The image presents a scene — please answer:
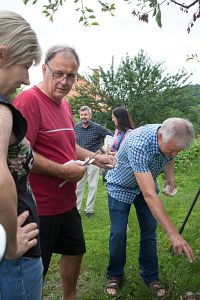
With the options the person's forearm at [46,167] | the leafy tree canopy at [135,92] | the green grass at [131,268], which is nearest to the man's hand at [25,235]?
the person's forearm at [46,167]

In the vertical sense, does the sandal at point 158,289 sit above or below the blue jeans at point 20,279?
below

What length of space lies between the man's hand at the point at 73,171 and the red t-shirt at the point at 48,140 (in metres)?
0.11

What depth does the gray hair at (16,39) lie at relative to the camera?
137 centimetres

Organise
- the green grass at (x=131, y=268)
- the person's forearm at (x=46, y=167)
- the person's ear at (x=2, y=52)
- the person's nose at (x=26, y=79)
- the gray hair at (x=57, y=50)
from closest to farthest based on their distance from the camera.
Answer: the person's ear at (x=2, y=52), the person's nose at (x=26, y=79), the person's forearm at (x=46, y=167), the gray hair at (x=57, y=50), the green grass at (x=131, y=268)

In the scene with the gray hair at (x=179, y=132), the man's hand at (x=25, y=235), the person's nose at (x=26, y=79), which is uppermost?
the person's nose at (x=26, y=79)

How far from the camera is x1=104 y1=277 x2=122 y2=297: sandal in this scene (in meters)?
3.50

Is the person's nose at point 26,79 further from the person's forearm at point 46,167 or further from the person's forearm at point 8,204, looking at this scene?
the person's forearm at point 46,167

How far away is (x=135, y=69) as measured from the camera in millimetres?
20594

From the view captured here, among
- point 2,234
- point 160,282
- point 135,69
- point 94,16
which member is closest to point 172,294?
point 160,282

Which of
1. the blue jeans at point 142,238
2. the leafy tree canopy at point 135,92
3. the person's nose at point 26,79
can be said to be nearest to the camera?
the person's nose at point 26,79

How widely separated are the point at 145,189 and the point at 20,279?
4.71 ft

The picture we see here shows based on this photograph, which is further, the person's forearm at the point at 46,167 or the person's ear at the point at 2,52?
the person's forearm at the point at 46,167

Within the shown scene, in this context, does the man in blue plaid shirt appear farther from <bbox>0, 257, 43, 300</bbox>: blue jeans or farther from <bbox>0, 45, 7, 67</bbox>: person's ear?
<bbox>0, 45, 7, 67</bbox>: person's ear

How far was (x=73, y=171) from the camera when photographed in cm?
238
